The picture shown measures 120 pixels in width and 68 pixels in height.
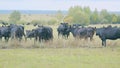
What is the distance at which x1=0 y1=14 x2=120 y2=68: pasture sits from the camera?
64.6 feet

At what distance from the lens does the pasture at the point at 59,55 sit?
19.7 m

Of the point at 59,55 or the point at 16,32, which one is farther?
the point at 16,32

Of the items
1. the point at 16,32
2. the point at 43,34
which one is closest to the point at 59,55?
the point at 43,34

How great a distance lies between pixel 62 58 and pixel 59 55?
145 cm

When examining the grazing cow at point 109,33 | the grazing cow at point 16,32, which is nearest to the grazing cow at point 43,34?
the grazing cow at point 16,32

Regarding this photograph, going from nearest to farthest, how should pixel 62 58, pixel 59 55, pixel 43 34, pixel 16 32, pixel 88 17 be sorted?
pixel 62 58, pixel 59 55, pixel 43 34, pixel 16 32, pixel 88 17

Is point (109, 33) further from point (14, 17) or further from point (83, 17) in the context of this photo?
point (14, 17)

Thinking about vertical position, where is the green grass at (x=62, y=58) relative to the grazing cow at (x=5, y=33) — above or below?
below

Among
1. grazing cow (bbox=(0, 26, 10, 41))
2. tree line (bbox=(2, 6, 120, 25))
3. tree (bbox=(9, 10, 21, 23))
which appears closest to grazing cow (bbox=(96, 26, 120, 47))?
grazing cow (bbox=(0, 26, 10, 41))

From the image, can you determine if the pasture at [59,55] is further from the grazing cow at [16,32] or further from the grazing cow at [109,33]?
the grazing cow at [16,32]

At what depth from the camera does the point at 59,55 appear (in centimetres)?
2361

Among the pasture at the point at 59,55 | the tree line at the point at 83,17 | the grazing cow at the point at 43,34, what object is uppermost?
the grazing cow at the point at 43,34

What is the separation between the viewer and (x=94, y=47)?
2880cm

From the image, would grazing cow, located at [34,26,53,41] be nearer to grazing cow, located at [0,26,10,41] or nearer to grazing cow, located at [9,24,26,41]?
grazing cow, located at [9,24,26,41]
